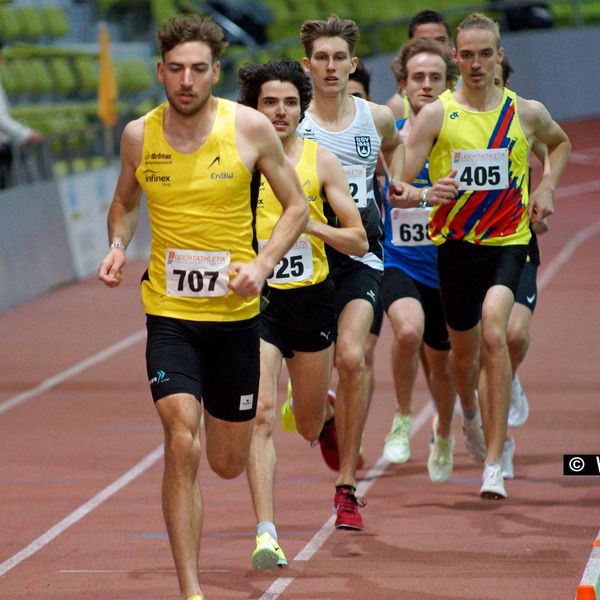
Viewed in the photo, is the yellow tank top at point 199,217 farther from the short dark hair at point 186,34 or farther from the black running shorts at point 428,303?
the black running shorts at point 428,303

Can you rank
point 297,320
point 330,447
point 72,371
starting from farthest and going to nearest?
1. point 72,371
2. point 330,447
3. point 297,320

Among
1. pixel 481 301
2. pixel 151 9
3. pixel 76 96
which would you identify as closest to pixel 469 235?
pixel 481 301

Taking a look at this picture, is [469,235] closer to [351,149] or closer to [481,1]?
[351,149]

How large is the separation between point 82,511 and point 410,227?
2.58 meters

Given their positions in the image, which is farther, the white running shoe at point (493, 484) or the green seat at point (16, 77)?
the green seat at point (16, 77)

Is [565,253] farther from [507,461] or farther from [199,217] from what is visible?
[199,217]

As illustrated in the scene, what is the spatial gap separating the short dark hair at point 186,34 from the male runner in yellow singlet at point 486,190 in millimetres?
2247

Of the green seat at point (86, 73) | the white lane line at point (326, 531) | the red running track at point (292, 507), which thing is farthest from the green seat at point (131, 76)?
the white lane line at point (326, 531)

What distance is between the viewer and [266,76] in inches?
282

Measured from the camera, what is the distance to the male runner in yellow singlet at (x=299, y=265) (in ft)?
23.5

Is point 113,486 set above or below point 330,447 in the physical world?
below

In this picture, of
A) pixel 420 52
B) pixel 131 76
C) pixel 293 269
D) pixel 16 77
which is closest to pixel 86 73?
pixel 131 76

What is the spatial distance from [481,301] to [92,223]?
396 inches

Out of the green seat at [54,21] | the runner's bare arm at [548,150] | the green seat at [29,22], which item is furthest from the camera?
the green seat at [54,21]
